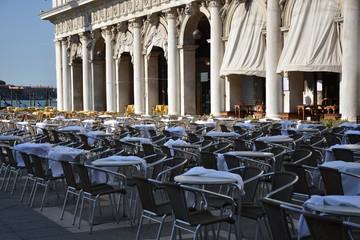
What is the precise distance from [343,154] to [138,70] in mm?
29656

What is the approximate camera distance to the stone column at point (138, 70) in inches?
1523

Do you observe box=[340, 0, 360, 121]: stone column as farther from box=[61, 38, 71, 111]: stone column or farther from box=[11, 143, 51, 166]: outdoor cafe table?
box=[61, 38, 71, 111]: stone column

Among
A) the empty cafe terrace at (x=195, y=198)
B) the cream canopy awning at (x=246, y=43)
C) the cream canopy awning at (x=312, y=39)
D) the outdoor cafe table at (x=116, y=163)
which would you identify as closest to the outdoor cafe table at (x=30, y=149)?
the empty cafe terrace at (x=195, y=198)

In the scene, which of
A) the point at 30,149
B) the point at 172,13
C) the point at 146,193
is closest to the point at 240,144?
the point at 30,149

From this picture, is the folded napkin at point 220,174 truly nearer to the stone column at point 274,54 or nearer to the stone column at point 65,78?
the stone column at point 274,54

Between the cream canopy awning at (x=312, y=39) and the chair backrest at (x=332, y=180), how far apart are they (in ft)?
56.6

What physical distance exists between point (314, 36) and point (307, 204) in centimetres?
2002

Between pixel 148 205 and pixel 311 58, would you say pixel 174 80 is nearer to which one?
pixel 311 58

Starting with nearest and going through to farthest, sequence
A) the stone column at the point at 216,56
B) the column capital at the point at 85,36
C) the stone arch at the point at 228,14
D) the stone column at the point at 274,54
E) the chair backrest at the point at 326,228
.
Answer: the chair backrest at the point at 326,228
the stone column at the point at 274,54
the stone arch at the point at 228,14
the stone column at the point at 216,56
the column capital at the point at 85,36

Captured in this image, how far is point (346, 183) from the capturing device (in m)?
7.99

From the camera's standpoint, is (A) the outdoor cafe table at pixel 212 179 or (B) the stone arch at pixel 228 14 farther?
(B) the stone arch at pixel 228 14

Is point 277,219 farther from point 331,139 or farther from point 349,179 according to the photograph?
point 331,139

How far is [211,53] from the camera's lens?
31.3m

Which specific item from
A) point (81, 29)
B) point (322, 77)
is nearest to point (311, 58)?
point (322, 77)
